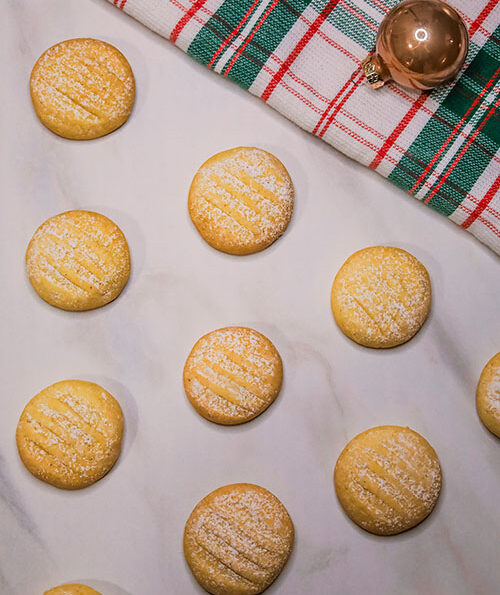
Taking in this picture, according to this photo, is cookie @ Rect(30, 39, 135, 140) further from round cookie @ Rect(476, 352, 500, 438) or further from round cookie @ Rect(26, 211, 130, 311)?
round cookie @ Rect(476, 352, 500, 438)

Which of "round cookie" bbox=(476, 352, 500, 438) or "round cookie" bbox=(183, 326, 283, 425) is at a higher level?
"round cookie" bbox=(476, 352, 500, 438)

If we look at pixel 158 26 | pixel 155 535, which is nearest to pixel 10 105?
pixel 158 26

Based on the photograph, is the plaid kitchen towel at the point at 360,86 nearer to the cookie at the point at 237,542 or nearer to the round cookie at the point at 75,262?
the round cookie at the point at 75,262

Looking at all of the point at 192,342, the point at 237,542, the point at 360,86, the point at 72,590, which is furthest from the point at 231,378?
the point at 360,86

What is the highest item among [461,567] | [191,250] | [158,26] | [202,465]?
[158,26]

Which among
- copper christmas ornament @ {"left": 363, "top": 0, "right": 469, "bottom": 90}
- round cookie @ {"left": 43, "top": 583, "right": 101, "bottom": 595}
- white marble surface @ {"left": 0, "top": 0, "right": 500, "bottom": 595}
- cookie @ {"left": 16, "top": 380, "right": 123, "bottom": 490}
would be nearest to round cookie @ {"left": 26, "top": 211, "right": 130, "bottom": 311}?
white marble surface @ {"left": 0, "top": 0, "right": 500, "bottom": 595}

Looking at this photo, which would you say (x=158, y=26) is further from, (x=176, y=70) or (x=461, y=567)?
(x=461, y=567)
